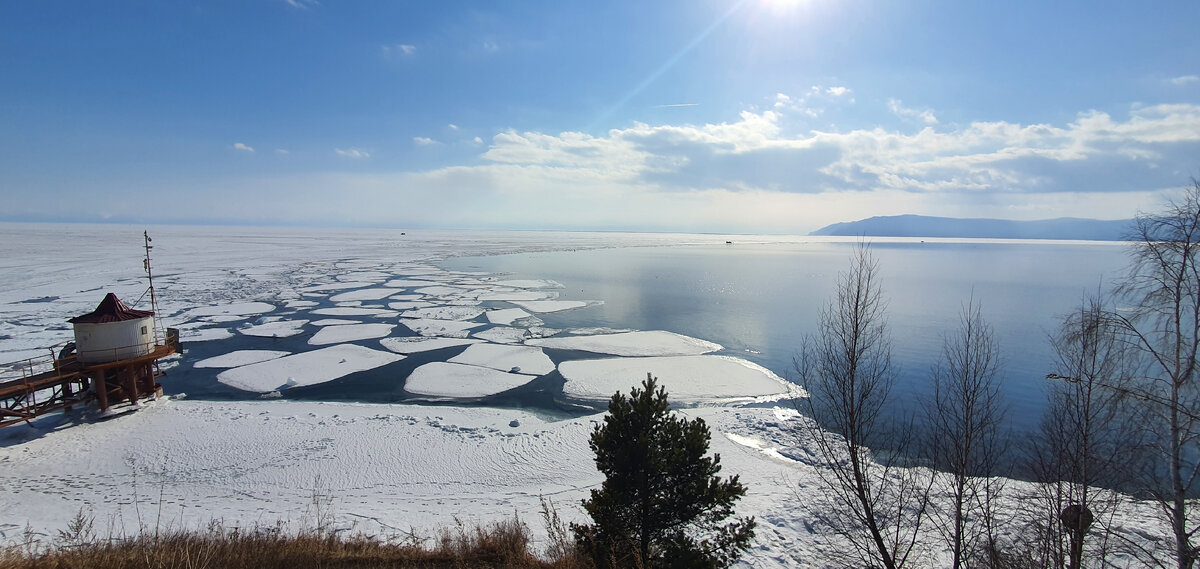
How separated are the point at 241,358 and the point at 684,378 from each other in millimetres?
13048

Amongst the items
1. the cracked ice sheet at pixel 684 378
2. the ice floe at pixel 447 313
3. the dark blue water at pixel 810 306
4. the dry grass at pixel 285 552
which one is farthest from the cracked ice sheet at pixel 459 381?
the ice floe at pixel 447 313

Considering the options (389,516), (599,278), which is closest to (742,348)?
(389,516)

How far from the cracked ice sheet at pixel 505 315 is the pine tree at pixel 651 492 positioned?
50.7ft

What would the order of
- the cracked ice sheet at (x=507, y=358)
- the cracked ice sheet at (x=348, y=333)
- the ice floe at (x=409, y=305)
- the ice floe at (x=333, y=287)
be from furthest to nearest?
1. the ice floe at (x=333, y=287)
2. the ice floe at (x=409, y=305)
3. the cracked ice sheet at (x=348, y=333)
4. the cracked ice sheet at (x=507, y=358)

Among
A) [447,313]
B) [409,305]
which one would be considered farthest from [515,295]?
[447,313]

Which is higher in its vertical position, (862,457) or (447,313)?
(862,457)

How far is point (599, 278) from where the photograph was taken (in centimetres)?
3659

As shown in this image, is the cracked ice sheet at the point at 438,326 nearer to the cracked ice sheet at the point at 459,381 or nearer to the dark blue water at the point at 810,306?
the dark blue water at the point at 810,306

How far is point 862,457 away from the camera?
18.2ft

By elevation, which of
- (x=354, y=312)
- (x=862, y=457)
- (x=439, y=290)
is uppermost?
(x=862, y=457)

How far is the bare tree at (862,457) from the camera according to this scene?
514 centimetres

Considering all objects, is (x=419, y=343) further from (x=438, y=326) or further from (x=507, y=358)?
(x=507, y=358)

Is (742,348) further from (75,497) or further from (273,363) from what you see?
(75,497)

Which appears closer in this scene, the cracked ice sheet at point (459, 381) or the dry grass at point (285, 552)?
the dry grass at point (285, 552)
